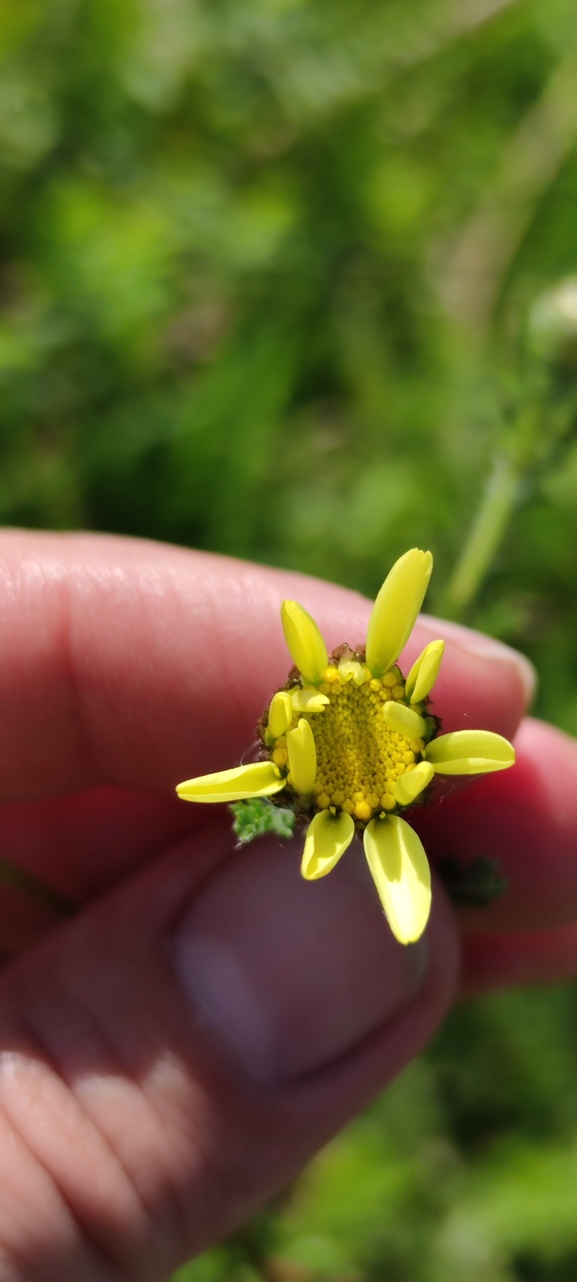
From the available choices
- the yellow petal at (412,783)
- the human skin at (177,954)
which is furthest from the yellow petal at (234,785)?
the human skin at (177,954)

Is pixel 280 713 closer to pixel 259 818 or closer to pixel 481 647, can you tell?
pixel 259 818

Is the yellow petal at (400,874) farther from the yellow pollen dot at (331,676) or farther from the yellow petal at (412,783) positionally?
the yellow pollen dot at (331,676)

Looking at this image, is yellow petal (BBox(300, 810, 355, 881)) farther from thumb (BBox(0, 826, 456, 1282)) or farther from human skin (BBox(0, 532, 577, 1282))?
thumb (BBox(0, 826, 456, 1282))

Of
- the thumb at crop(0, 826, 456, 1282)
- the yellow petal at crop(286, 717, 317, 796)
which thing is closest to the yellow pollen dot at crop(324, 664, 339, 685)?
the yellow petal at crop(286, 717, 317, 796)

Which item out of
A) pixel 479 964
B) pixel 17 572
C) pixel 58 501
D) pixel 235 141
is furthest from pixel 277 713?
pixel 235 141

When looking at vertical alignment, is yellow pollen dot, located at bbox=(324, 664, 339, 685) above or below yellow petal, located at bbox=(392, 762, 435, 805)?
above

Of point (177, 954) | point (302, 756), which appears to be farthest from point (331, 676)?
point (177, 954)

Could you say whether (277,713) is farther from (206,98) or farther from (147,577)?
(206,98)
